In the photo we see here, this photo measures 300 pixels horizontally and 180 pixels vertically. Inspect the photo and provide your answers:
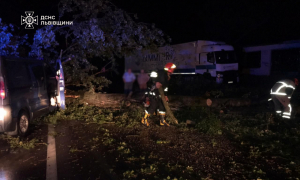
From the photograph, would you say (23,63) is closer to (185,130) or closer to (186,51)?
(185,130)

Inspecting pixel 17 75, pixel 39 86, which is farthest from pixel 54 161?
pixel 39 86

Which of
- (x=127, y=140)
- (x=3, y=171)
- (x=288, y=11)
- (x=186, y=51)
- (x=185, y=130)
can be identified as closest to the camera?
(x=3, y=171)

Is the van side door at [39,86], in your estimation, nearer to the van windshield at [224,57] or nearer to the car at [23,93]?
the car at [23,93]

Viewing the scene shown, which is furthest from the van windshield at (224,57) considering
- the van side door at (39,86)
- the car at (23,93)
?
the van side door at (39,86)

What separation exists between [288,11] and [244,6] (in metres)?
3.73

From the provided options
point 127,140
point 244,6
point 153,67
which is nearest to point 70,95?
point 127,140

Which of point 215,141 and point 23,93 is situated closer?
point 215,141

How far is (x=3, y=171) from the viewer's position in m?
4.66

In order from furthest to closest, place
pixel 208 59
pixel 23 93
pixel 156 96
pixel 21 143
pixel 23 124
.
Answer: pixel 208 59
pixel 156 96
pixel 23 124
pixel 23 93
pixel 21 143

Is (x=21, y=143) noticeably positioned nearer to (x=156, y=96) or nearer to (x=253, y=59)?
(x=156, y=96)

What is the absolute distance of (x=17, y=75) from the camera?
608 cm

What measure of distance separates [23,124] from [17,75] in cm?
117

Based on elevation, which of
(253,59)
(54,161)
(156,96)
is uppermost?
(253,59)

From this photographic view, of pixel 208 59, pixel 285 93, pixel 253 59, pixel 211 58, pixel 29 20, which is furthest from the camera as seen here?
pixel 253 59
